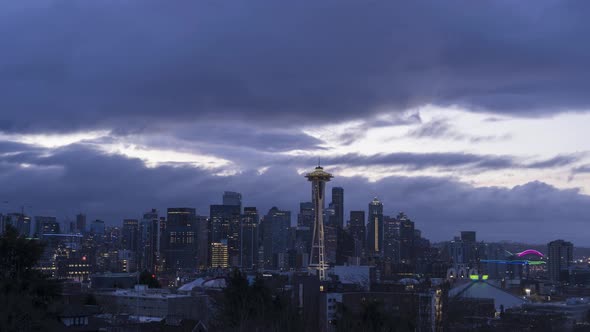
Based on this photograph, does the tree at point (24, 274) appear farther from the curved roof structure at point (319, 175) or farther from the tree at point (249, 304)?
the curved roof structure at point (319, 175)

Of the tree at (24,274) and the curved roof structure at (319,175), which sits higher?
the curved roof structure at (319,175)

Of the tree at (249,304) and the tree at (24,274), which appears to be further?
the tree at (249,304)

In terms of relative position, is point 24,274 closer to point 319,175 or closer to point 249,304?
point 249,304

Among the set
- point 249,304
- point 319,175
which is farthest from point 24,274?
point 319,175

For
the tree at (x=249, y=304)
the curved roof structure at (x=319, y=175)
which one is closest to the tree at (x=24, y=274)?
the tree at (x=249, y=304)

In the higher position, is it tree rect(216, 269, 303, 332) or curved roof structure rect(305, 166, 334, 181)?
curved roof structure rect(305, 166, 334, 181)

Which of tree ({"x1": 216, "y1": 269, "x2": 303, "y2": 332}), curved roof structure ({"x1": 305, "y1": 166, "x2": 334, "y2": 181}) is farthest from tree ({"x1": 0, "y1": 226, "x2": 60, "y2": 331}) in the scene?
curved roof structure ({"x1": 305, "y1": 166, "x2": 334, "y2": 181})

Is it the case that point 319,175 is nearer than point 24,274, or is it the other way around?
point 24,274

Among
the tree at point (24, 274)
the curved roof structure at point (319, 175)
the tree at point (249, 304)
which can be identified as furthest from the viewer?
the curved roof structure at point (319, 175)

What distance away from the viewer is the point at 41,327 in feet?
83.5

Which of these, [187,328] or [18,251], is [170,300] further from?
[18,251]

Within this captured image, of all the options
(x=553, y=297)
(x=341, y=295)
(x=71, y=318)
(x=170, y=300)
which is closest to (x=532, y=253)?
(x=553, y=297)

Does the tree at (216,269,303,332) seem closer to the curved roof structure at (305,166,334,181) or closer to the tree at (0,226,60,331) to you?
the tree at (0,226,60,331)

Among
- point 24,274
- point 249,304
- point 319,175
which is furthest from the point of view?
point 319,175
